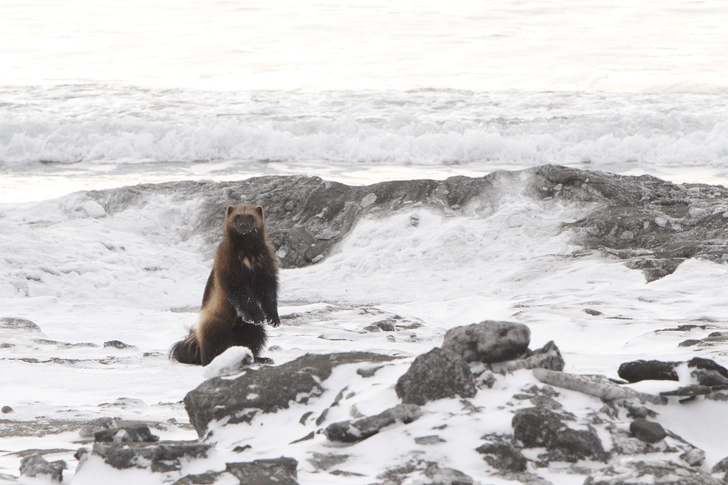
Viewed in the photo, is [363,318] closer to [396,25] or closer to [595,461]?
[595,461]

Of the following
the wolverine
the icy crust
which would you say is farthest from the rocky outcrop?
the icy crust

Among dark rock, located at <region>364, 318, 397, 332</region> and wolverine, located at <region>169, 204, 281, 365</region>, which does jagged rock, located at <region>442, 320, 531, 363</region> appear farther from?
dark rock, located at <region>364, 318, 397, 332</region>

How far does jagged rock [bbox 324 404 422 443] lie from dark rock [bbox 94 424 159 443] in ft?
3.08

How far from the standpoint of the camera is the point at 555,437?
160 inches

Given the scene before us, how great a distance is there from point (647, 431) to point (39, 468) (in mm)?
2672

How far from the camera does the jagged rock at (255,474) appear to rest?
381cm

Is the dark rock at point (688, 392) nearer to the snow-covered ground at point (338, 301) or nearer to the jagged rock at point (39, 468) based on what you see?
the snow-covered ground at point (338, 301)

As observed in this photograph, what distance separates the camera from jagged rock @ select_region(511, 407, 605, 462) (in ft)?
13.2

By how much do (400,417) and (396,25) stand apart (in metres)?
33.9

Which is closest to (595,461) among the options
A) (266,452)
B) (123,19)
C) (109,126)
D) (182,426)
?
(266,452)

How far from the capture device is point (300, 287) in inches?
445

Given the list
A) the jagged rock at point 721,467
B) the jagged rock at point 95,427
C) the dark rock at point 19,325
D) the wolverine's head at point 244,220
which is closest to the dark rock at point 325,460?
the jagged rock at point 95,427

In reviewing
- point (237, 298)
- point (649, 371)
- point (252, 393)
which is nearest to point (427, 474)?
point (252, 393)

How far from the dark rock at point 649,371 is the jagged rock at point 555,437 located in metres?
0.86
